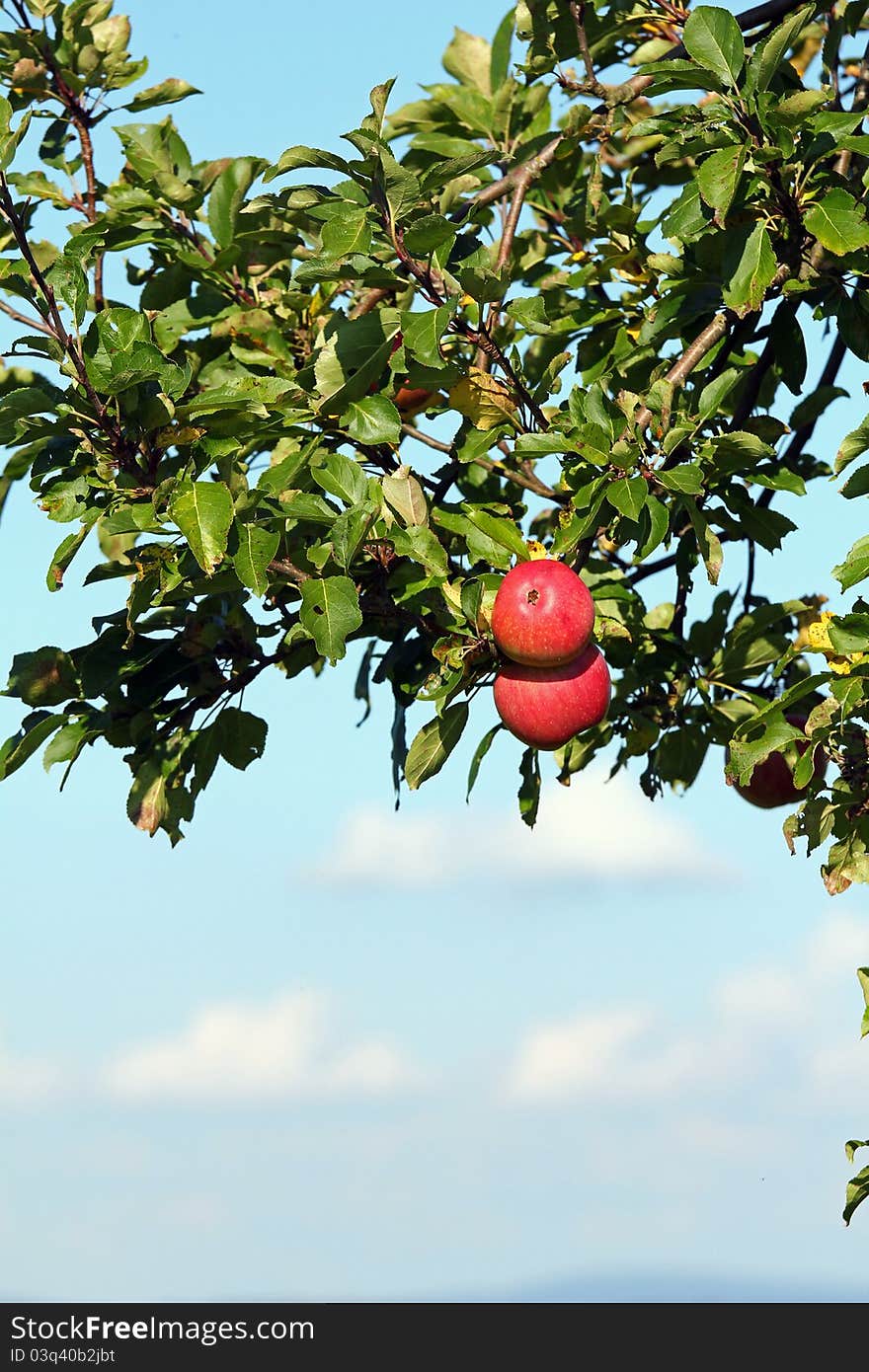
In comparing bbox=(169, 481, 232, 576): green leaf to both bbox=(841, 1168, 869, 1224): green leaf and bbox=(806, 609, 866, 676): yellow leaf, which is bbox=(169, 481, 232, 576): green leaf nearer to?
bbox=(806, 609, 866, 676): yellow leaf

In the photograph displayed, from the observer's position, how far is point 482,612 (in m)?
3.77

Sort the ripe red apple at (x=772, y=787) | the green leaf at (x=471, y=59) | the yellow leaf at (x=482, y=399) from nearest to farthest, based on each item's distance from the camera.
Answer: the yellow leaf at (x=482, y=399), the green leaf at (x=471, y=59), the ripe red apple at (x=772, y=787)

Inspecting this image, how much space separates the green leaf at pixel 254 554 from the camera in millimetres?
3559

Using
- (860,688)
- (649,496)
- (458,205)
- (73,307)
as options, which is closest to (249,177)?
(458,205)

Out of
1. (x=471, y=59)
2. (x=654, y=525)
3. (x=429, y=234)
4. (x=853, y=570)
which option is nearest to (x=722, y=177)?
(x=429, y=234)

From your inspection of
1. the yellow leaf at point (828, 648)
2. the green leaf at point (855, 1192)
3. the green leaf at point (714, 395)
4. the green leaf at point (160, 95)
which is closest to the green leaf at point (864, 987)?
the green leaf at point (855, 1192)

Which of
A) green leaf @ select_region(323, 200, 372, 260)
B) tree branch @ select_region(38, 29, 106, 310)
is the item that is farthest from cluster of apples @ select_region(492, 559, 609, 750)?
tree branch @ select_region(38, 29, 106, 310)

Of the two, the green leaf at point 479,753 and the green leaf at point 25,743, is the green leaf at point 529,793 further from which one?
the green leaf at point 25,743

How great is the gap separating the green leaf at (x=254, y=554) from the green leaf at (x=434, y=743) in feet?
1.76

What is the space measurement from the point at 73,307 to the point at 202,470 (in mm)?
469

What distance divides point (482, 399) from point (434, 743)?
927 millimetres

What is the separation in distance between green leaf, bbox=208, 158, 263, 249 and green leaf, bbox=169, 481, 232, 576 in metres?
1.63

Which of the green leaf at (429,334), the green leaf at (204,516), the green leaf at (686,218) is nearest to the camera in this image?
the green leaf at (204,516)
